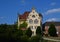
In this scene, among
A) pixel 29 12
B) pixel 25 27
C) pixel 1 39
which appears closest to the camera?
pixel 1 39

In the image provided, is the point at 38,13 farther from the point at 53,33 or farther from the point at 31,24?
the point at 53,33

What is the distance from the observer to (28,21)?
9212 centimetres

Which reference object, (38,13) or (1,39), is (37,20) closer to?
(38,13)

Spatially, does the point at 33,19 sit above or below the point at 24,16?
below

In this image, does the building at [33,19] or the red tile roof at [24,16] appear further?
the red tile roof at [24,16]

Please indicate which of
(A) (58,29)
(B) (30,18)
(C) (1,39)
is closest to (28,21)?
(B) (30,18)

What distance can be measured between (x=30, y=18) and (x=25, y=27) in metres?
4.24

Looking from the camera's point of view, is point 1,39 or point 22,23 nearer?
point 1,39

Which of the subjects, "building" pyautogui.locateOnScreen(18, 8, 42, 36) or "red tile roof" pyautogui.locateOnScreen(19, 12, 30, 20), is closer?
"building" pyautogui.locateOnScreen(18, 8, 42, 36)

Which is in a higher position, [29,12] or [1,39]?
[29,12]

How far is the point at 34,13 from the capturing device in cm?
9169

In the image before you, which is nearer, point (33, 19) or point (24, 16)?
point (33, 19)

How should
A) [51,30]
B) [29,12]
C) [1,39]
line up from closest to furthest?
1. [1,39]
2. [51,30]
3. [29,12]

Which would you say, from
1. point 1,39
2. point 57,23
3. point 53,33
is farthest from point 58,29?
point 1,39
